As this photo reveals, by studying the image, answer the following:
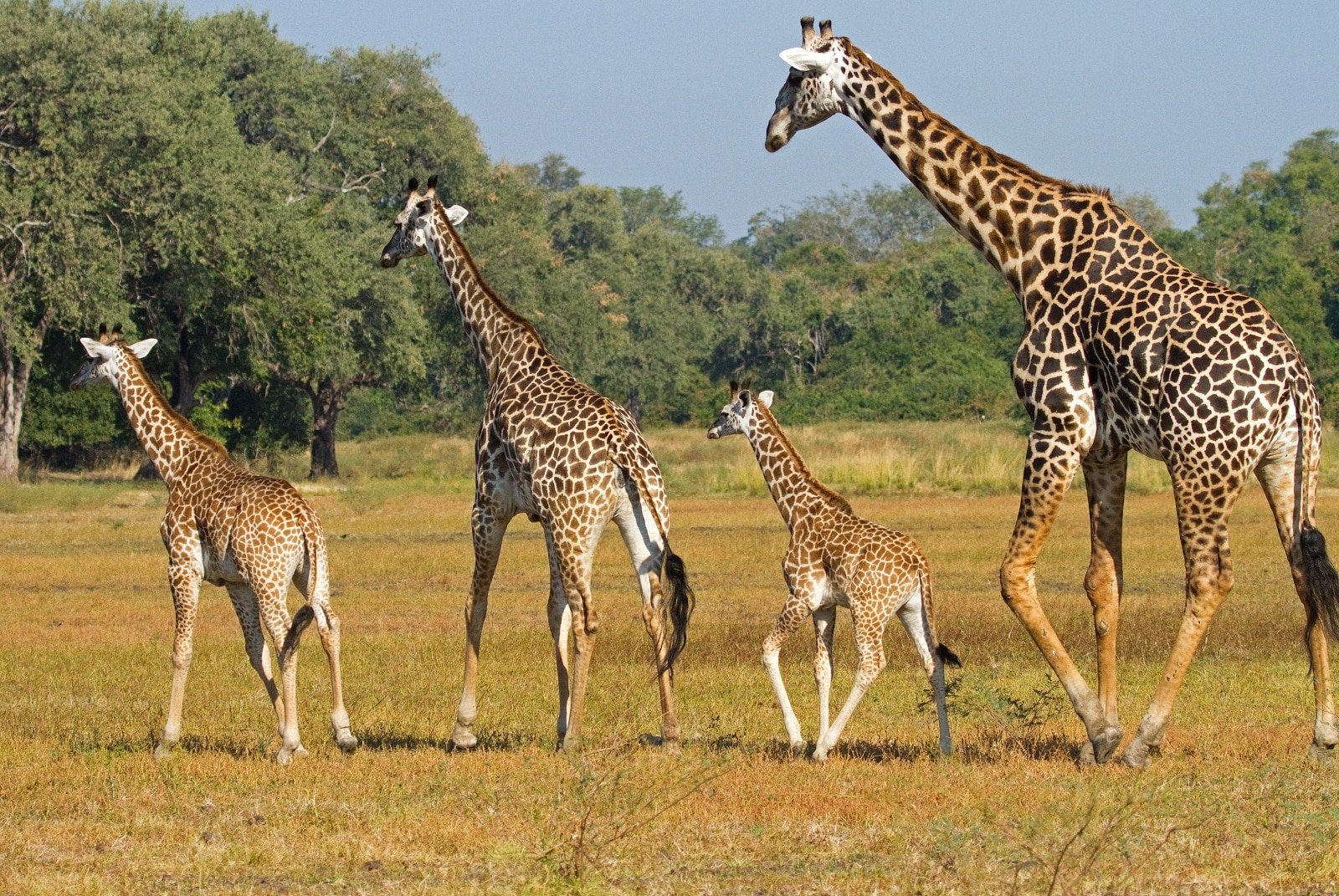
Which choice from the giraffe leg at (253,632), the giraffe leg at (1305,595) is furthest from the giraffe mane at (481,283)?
the giraffe leg at (1305,595)

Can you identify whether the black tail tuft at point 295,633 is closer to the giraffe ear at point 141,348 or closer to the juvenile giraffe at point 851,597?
the juvenile giraffe at point 851,597

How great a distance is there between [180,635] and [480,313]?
119 inches

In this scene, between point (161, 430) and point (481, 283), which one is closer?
point (161, 430)

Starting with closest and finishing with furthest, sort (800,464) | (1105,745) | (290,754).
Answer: (1105,745) < (290,754) < (800,464)

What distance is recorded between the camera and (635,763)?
9953 millimetres

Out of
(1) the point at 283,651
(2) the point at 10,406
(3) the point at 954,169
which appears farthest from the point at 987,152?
(2) the point at 10,406

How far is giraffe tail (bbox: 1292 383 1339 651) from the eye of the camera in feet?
29.2

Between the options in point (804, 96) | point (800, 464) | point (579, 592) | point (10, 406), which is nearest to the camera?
point (804, 96)

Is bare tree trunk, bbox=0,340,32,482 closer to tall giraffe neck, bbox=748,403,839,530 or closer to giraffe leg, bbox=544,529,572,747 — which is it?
tall giraffe neck, bbox=748,403,839,530

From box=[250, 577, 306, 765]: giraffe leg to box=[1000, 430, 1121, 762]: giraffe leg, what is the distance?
437 cm

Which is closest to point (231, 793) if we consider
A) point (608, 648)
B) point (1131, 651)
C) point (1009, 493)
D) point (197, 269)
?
point (608, 648)

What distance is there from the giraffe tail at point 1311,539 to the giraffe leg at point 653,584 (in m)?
3.71

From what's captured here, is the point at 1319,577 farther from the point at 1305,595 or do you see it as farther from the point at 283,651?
the point at 283,651

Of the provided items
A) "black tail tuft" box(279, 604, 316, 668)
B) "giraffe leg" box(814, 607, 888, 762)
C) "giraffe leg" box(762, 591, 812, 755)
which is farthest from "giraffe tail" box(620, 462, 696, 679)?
"black tail tuft" box(279, 604, 316, 668)
